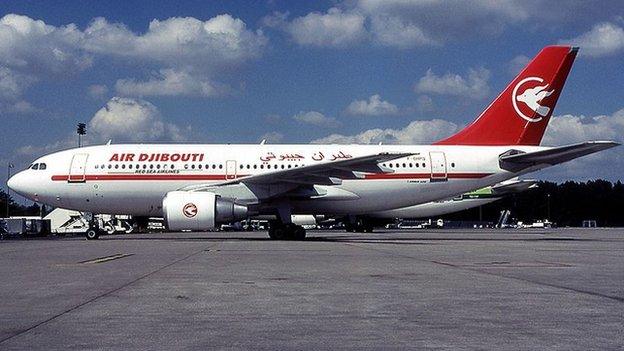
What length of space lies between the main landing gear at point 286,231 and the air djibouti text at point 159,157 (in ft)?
12.4

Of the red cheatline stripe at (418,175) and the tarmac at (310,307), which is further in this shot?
the red cheatline stripe at (418,175)

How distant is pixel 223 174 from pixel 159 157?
2482 mm

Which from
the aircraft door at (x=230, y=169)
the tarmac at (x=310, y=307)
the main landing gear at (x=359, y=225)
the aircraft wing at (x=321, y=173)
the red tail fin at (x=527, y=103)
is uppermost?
the red tail fin at (x=527, y=103)

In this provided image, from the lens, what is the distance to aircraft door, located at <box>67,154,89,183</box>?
2578 centimetres

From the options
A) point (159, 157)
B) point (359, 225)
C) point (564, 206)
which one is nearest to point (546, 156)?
point (159, 157)

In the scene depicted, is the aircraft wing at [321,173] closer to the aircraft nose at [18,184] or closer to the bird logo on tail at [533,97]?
the bird logo on tail at [533,97]

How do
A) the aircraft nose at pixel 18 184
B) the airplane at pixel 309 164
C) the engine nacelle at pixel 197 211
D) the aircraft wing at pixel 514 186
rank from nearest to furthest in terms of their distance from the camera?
1. the engine nacelle at pixel 197 211
2. the airplane at pixel 309 164
3. the aircraft nose at pixel 18 184
4. the aircraft wing at pixel 514 186

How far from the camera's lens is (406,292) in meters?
8.21

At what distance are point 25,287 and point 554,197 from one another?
444 ft

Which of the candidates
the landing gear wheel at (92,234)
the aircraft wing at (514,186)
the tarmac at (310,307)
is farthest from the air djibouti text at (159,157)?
the aircraft wing at (514,186)

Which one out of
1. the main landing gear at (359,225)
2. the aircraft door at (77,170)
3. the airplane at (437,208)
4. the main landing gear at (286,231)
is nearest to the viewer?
the main landing gear at (286,231)

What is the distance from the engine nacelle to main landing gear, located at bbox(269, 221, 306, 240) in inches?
91.8

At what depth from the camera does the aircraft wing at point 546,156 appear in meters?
24.1

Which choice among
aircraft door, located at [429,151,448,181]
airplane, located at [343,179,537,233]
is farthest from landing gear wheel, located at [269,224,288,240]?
airplane, located at [343,179,537,233]
